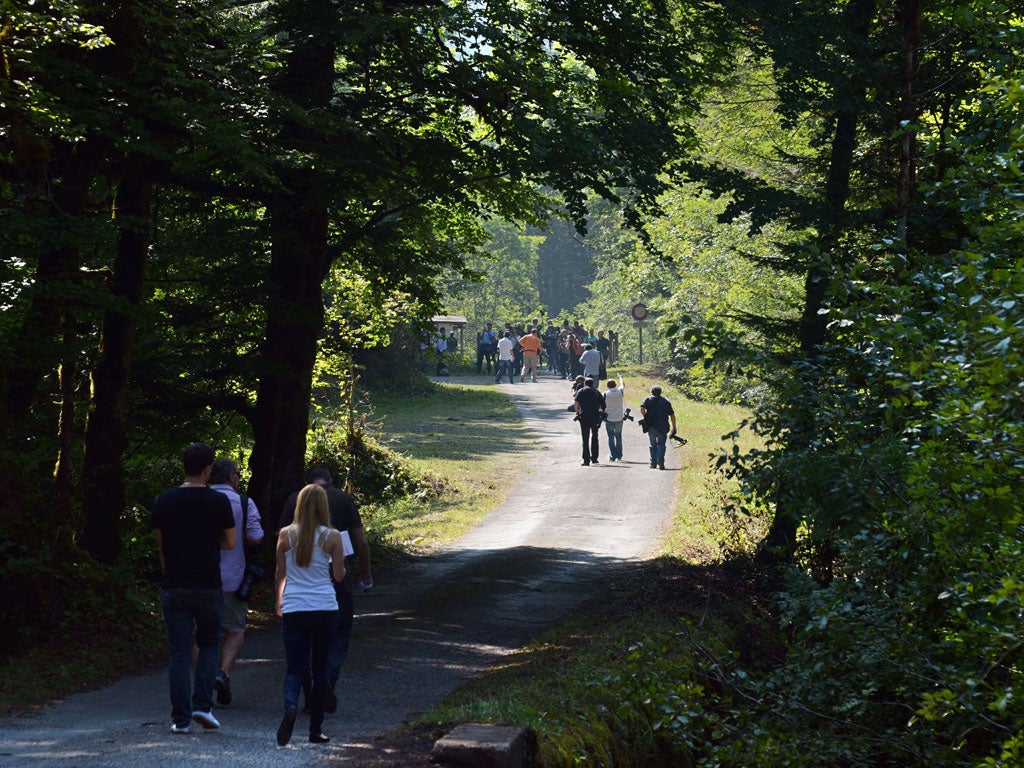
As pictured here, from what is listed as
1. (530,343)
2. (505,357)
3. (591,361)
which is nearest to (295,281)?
(591,361)

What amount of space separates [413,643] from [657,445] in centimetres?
1485

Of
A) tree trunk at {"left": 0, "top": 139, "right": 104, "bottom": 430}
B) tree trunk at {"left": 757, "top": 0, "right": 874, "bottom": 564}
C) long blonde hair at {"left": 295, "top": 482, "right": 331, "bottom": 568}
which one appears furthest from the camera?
tree trunk at {"left": 757, "top": 0, "right": 874, "bottom": 564}

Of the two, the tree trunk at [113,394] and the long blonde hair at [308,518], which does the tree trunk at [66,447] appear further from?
the long blonde hair at [308,518]

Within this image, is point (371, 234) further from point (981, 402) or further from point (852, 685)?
point (981, 402)

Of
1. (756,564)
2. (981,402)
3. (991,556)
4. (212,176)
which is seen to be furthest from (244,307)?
(981,402)

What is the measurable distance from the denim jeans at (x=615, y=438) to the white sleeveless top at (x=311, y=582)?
19.0 m

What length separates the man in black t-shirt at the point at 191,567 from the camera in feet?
24.1

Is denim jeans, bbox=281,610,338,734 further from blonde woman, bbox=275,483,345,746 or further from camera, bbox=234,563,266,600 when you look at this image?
camera, bbox=234,563,266,600

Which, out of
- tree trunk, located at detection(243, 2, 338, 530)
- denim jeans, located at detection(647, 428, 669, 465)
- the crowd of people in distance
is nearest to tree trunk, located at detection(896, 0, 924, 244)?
tree trunk, located at detection(243, 2, 338, 530)

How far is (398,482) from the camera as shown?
2241 centimetres

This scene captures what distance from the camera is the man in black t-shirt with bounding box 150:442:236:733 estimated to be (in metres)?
7.35

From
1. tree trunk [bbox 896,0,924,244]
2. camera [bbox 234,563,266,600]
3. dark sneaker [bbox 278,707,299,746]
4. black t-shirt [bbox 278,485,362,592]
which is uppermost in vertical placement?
tree trunk [bbox 896,0,924,244]

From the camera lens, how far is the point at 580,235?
40.9 ft

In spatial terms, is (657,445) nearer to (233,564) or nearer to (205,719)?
(233,564)
